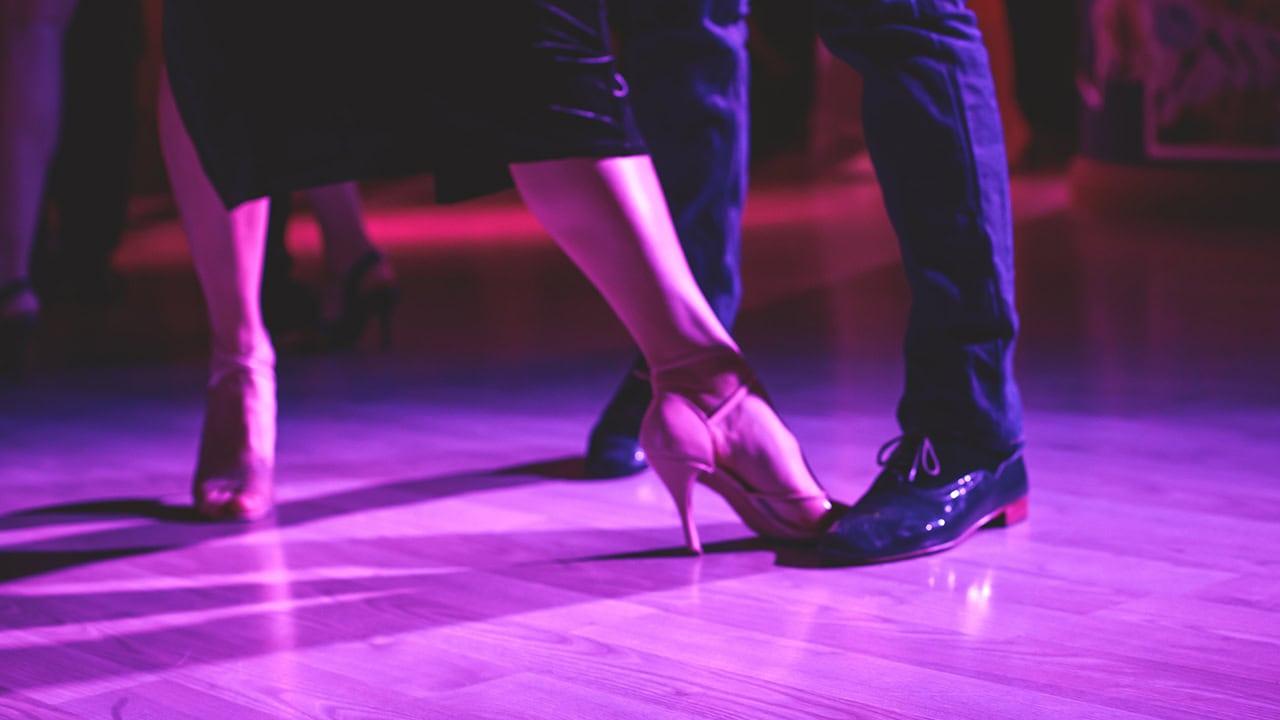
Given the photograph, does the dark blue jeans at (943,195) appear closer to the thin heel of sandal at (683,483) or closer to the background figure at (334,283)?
the thin heel of sandal at (683,483)

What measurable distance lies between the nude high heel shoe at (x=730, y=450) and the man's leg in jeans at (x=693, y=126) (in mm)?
312

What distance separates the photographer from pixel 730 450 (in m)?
1.29

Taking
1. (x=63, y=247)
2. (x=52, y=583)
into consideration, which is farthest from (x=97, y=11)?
(x=52, y=583)

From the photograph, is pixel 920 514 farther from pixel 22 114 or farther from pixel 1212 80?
pixel 1212 80

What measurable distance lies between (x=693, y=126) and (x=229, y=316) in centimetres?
47

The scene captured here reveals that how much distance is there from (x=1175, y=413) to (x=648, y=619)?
904mm

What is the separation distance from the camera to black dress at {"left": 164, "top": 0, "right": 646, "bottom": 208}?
1238mm

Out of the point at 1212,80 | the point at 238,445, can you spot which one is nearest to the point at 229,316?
the point at 238,445

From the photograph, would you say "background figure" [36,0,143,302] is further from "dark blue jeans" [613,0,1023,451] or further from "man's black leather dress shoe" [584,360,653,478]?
"dark blue jeans" [613,0,1023,451]

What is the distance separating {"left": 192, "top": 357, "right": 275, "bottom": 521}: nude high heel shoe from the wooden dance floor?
0.10 feet

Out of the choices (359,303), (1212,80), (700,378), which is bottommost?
(1212,80)

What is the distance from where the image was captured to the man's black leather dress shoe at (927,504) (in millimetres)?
1248

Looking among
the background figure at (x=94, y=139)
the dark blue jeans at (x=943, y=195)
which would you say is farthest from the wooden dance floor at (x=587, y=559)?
the background figure at (x=94, y=139)

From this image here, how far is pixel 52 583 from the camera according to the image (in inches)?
49.3
